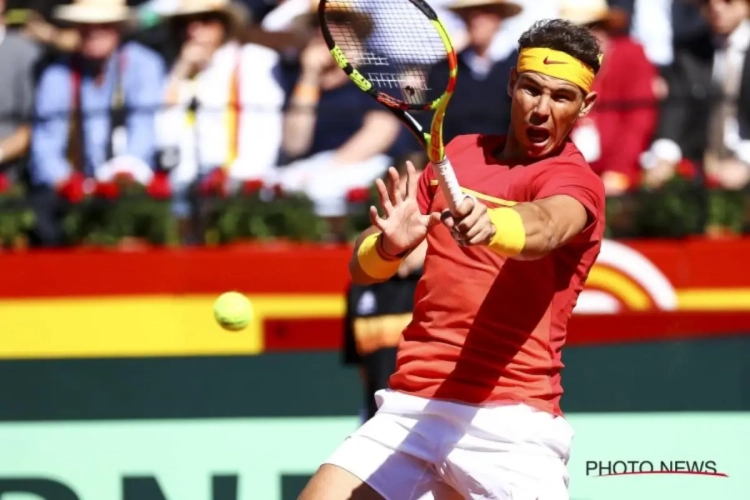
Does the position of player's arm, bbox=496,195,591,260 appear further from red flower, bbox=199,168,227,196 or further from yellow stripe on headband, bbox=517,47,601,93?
red flower, bbox=199,168,227,196

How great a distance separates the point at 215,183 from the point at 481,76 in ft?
5.39

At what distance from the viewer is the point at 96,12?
855cm

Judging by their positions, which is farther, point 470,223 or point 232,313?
point 232,313

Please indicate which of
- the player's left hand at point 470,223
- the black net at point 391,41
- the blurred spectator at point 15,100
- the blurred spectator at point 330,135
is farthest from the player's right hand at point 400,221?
the blurred spectator at point 15,100

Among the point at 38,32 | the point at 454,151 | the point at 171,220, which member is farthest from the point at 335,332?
the point at 454,151

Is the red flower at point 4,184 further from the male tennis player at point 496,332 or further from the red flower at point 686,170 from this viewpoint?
the male tennis player at point 496,332

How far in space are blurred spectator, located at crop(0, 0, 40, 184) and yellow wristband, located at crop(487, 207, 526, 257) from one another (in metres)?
5.67

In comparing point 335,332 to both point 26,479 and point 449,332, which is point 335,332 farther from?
point 449,332

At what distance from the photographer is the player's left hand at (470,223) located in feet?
11.0

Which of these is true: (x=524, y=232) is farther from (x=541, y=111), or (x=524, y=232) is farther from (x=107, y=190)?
(x=107, y=190)

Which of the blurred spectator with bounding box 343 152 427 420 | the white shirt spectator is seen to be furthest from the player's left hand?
the white shirt spectator

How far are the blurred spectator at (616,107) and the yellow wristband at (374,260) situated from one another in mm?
3835

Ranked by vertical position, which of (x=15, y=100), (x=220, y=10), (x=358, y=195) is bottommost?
(x=358, y=195)

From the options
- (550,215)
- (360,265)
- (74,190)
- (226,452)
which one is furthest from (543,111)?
(74,190)
